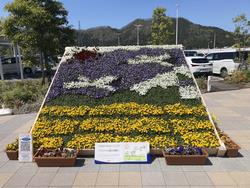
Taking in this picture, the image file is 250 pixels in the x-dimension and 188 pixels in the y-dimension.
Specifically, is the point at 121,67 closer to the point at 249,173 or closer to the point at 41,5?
the point at 249,173

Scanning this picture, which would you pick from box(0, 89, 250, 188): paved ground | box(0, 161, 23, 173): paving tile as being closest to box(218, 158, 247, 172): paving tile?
box(0, 89, 250, 188): paved ground

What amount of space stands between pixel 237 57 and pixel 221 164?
55.4 ft

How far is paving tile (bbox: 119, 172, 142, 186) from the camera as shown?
4.20 metres

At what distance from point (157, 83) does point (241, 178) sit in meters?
2.56

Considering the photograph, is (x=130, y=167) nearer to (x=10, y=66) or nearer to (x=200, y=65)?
(x=200, y=65)

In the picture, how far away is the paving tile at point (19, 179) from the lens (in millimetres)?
4242

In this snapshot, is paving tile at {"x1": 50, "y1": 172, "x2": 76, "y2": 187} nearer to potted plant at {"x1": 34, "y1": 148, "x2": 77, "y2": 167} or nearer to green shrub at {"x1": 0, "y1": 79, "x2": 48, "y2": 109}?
potted plant at {"x1": 34, "y1": 148, "x2": 77, "y2": 167}

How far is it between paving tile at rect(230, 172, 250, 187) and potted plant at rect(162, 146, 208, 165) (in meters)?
0.55

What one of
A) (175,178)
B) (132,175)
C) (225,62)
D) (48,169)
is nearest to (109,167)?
(132,175)

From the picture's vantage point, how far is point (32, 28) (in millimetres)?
12586

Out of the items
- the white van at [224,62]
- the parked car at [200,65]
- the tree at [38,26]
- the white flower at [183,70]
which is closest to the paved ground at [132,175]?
the white flower at [183,70]

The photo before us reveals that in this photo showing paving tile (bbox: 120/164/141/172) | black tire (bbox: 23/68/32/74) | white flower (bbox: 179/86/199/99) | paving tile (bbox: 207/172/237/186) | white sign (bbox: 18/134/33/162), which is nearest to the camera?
paving tile (bbox: 207/172/237/186)

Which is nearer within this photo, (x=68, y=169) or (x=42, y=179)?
(x=42, y=179)

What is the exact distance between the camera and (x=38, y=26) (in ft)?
41.7
